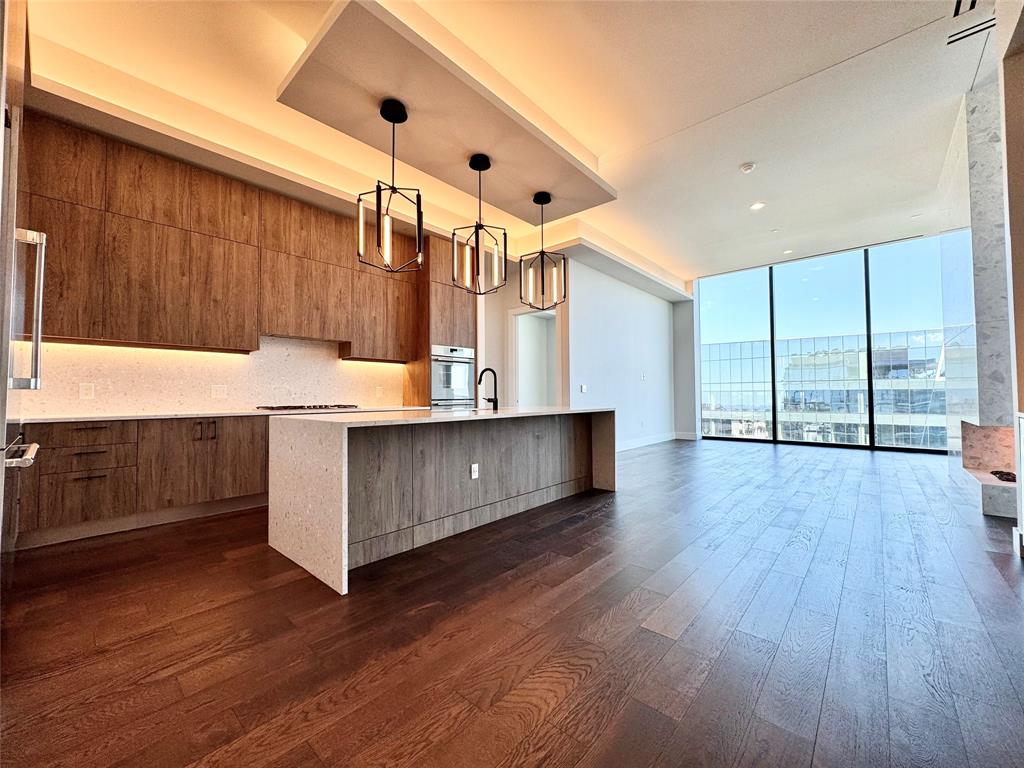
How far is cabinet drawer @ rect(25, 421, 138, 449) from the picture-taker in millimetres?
2668

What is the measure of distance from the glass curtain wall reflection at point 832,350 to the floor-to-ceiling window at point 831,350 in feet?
0.05

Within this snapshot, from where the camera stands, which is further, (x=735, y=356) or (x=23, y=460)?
(x=735, y=356)

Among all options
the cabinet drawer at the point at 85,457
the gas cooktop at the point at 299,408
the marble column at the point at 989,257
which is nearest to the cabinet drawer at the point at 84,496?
the cabinet drawer at the point at 85,457

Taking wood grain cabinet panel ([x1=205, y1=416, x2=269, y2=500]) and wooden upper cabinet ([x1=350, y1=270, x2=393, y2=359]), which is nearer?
wood grain cabinet panel ([x1=205, y1=416, x2=269, y2=500])

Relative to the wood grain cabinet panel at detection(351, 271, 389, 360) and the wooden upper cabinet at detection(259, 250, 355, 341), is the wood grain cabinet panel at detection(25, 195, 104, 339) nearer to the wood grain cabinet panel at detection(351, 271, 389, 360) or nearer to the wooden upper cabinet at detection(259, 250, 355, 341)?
the wooden upper cabinet at detection(259, 250, 355, 341)

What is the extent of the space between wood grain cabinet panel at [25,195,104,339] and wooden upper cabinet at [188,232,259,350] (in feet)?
1.78

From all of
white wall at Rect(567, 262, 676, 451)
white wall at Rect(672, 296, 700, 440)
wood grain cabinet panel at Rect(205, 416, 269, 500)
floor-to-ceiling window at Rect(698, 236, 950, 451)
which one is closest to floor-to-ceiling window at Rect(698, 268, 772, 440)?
floor-to-ceiling window at Rect(698, 236, 950, 451)

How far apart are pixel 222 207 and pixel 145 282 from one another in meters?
0.88

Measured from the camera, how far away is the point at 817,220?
558cm

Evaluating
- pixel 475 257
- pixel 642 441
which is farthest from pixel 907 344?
pixel 475 257

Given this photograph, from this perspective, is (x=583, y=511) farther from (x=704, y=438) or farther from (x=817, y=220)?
(x=704, y=438)

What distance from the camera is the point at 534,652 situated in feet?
5.14

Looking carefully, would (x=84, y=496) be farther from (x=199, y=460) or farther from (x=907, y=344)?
(x=907, y=344)

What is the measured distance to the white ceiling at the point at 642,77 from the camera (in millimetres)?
2525
